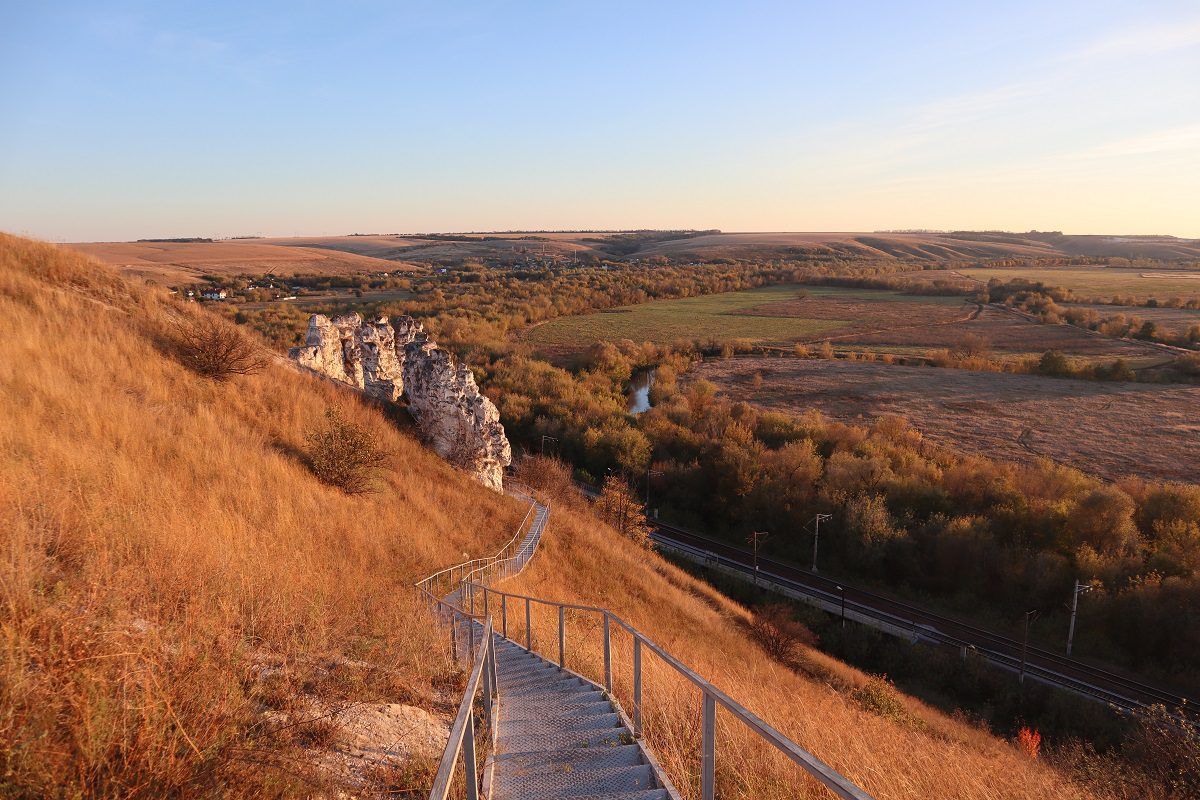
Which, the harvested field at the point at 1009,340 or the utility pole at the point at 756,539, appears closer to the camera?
the utility pole at the point at 756,539

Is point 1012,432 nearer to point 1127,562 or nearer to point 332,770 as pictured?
point 1127,562

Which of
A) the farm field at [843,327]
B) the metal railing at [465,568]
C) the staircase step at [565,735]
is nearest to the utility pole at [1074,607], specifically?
the metal railing at [465,568]

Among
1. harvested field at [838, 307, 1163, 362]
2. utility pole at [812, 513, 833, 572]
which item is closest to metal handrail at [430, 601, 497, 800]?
utility pole at [812, 513, 833, 572]

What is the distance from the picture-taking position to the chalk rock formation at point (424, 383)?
25.5m

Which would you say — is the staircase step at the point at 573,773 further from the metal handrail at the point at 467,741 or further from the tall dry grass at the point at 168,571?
the tall dry grass at the point at 168,571

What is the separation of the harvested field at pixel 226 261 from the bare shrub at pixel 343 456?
273 feet

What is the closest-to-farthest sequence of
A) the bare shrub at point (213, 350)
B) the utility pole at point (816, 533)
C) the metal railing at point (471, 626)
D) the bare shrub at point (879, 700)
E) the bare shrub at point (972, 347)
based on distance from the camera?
1. the metal railing at point (471, 626)
2. the bare shrub at point (213, 350)
3. the bare shrub at point (879, 700)
4. the utility pole at point (816, 533)
5. the bare shrub at point (972, 347)

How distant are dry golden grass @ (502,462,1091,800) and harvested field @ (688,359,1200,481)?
97.9 ft

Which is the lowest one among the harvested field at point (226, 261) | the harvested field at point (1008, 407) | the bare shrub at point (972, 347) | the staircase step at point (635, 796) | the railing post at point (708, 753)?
the harvested field at point (1008, 407)

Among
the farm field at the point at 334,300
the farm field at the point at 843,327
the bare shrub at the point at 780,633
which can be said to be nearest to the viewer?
the bare shrub at the point at 780,633

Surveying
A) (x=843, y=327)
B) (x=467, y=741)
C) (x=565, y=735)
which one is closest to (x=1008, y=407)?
(x=843, y=327)

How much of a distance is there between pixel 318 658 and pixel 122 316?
1532 cm

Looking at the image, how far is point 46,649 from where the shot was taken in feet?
12.9

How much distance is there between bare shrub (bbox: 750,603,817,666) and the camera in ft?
74.8
